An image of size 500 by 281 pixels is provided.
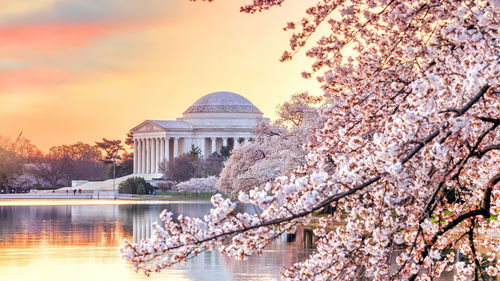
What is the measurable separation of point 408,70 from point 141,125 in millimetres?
156536

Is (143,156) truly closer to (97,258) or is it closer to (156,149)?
(156,149)

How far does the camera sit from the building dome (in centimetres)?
16888

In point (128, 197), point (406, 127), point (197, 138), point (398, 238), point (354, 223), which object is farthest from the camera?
point (197, 138)

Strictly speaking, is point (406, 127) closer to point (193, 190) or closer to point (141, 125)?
point (193, 190)

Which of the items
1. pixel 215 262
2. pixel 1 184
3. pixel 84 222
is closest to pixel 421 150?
pixel 215 262

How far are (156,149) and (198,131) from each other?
7931 mm

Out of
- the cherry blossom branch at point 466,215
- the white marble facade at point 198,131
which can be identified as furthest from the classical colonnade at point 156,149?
the cherry blossom branch at point 466,215

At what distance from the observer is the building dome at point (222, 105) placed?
554 ft

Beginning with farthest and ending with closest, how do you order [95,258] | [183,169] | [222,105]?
[222,105] < [183,169] < [95,258]

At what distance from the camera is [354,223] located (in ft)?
29.1

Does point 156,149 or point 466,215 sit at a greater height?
point 156,149

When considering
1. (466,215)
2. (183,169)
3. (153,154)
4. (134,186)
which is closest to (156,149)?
(153,154)

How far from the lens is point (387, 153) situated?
7.16 meters

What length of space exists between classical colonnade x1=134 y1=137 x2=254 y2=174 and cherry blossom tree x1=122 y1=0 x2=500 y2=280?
486 ft
